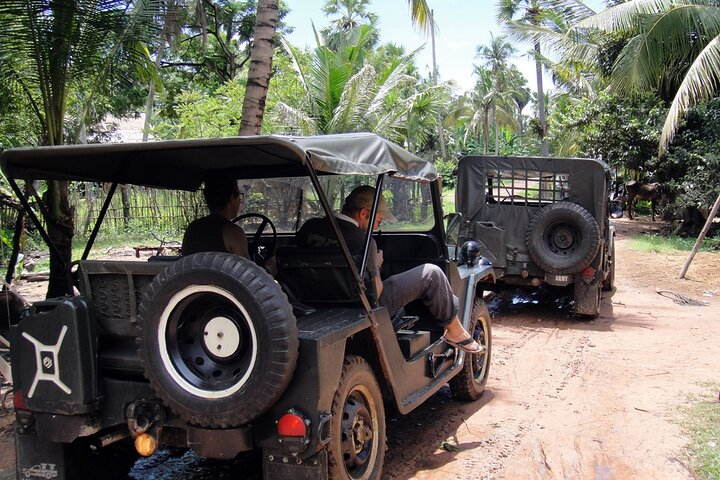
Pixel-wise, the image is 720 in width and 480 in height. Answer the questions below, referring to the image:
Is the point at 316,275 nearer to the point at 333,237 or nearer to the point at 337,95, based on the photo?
the point at 333,237

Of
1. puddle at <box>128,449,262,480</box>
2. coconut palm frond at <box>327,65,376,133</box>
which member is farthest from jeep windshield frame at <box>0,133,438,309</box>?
coconut palm frond at <box>327,65,376,133</box>

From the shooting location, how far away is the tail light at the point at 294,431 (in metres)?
2.83

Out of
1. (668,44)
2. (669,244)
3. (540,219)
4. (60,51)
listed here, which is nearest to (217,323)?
(60,51)

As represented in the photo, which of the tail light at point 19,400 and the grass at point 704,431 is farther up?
the tail light at point 19,400

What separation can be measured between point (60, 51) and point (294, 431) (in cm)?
491

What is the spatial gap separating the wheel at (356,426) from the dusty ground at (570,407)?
565 millimetres

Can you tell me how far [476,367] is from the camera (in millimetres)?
5500

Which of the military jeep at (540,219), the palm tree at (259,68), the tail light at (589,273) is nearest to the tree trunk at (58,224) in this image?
the palm tree at (259,68)

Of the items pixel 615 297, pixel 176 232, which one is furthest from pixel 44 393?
pixel 176 232

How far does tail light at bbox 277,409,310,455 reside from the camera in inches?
111

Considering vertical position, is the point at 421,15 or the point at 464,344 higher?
the point at 421,15

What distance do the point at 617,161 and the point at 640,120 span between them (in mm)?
1429

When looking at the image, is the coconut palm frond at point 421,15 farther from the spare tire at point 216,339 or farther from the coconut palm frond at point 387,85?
the spare tire at point 216,339

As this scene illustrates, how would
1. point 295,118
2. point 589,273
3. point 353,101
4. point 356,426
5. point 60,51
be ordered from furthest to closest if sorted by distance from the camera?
point 353,101, point 295,118, point 589,273, point 60,51, point 356,426
